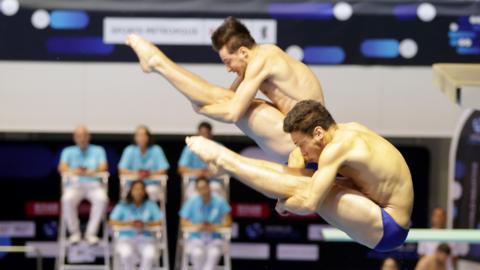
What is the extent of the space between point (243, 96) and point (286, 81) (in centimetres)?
30

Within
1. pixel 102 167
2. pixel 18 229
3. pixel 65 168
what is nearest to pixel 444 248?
pixel 102 167

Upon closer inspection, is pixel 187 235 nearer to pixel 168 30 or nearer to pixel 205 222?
pixel 205 222

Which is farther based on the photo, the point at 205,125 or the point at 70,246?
the point at 70,246

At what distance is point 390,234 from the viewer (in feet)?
20.6

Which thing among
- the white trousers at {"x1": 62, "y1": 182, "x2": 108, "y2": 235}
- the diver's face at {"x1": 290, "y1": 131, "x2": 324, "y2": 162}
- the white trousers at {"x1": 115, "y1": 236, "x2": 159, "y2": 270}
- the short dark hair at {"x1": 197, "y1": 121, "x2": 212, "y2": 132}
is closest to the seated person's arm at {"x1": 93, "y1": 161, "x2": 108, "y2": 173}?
the white trousers at {"x1": 62, "y1": 182, "x2": 108, "y2": 235}

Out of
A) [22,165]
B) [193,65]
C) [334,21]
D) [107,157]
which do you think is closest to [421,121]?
[334,21]

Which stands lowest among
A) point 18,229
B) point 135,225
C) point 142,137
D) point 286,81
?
point 135,225

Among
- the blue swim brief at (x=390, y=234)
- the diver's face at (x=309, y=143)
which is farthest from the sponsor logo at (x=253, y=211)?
the diver's face at (x=309, y=143)

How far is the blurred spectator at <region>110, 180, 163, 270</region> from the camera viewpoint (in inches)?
458

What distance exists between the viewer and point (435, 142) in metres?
12.7

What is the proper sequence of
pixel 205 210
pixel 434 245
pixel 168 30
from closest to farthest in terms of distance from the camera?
pixel 434 245
pixel 205 210
pixel 168 30

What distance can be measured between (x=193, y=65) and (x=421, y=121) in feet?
8.55

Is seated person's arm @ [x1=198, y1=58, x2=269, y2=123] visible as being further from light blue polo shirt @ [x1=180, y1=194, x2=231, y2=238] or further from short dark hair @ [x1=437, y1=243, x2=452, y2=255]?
light blue polo shirt @ [x1=180, y1=194, x2=231, y2=238]

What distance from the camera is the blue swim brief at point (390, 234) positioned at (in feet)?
20.5
